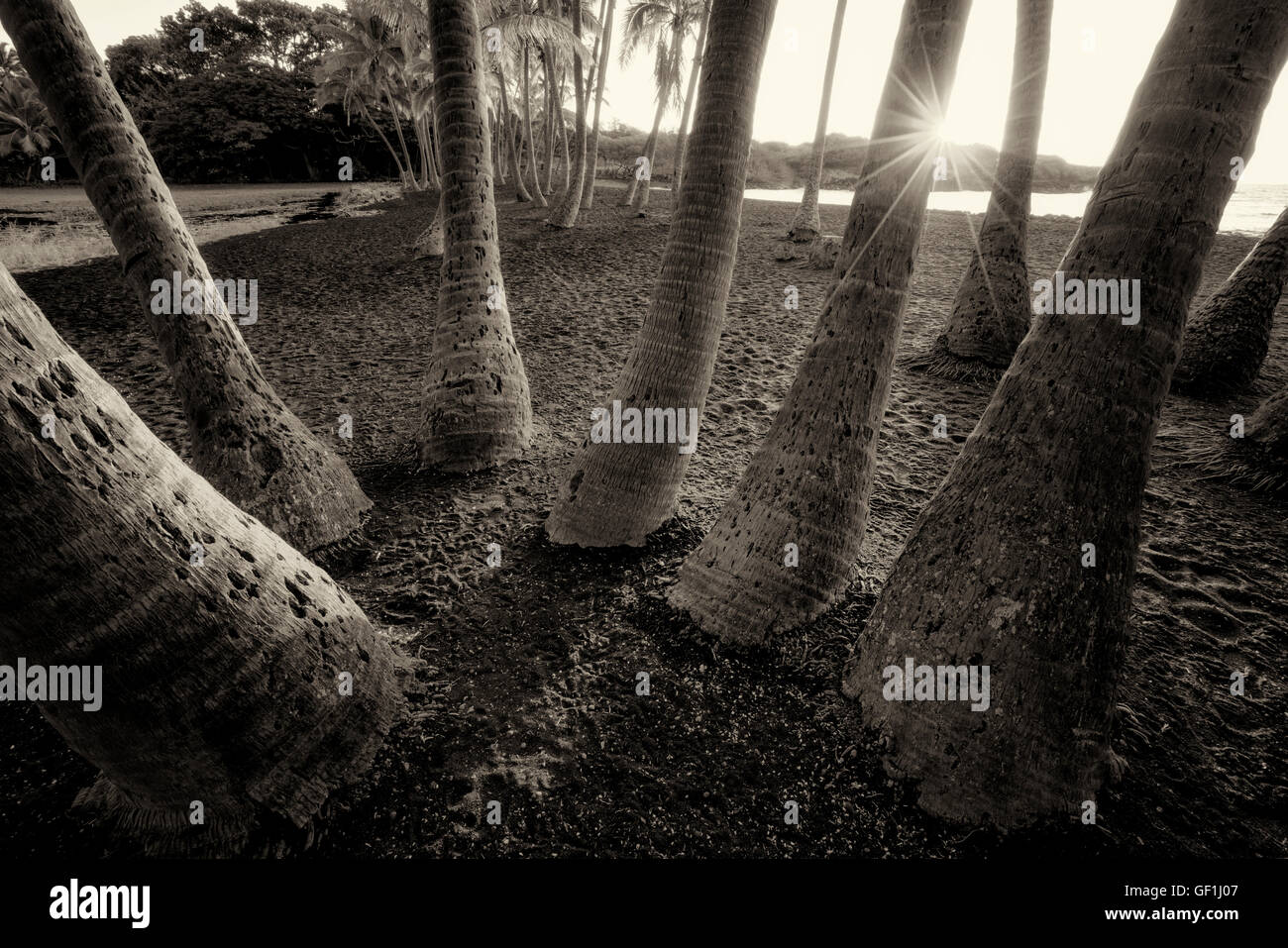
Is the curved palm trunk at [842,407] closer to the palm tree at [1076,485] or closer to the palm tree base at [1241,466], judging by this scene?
the palm tree at [1076,485]

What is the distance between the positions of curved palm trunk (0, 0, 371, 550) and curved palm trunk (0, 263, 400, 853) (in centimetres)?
163

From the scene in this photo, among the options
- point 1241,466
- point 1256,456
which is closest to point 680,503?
point 1241,466

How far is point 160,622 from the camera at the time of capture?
6.16ft

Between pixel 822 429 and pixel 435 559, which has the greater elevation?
pixel 822 429

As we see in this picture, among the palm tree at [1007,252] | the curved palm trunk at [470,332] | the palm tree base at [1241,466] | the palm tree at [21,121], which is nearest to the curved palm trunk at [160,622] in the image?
the curved palm trunk at [470,332]

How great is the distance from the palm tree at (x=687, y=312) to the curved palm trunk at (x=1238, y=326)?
5195 millimetres

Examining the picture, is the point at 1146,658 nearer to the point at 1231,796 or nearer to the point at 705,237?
the point at 1231,796

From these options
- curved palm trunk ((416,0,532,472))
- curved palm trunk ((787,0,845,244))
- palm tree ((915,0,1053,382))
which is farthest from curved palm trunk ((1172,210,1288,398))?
curved palm trunk ((787,0,845,244))

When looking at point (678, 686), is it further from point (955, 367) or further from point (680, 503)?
point (955, 367)

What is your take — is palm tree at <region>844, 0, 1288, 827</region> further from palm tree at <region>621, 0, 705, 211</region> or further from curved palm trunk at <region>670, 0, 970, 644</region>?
palm tree at <region>621, 0, 705, 211</region>
